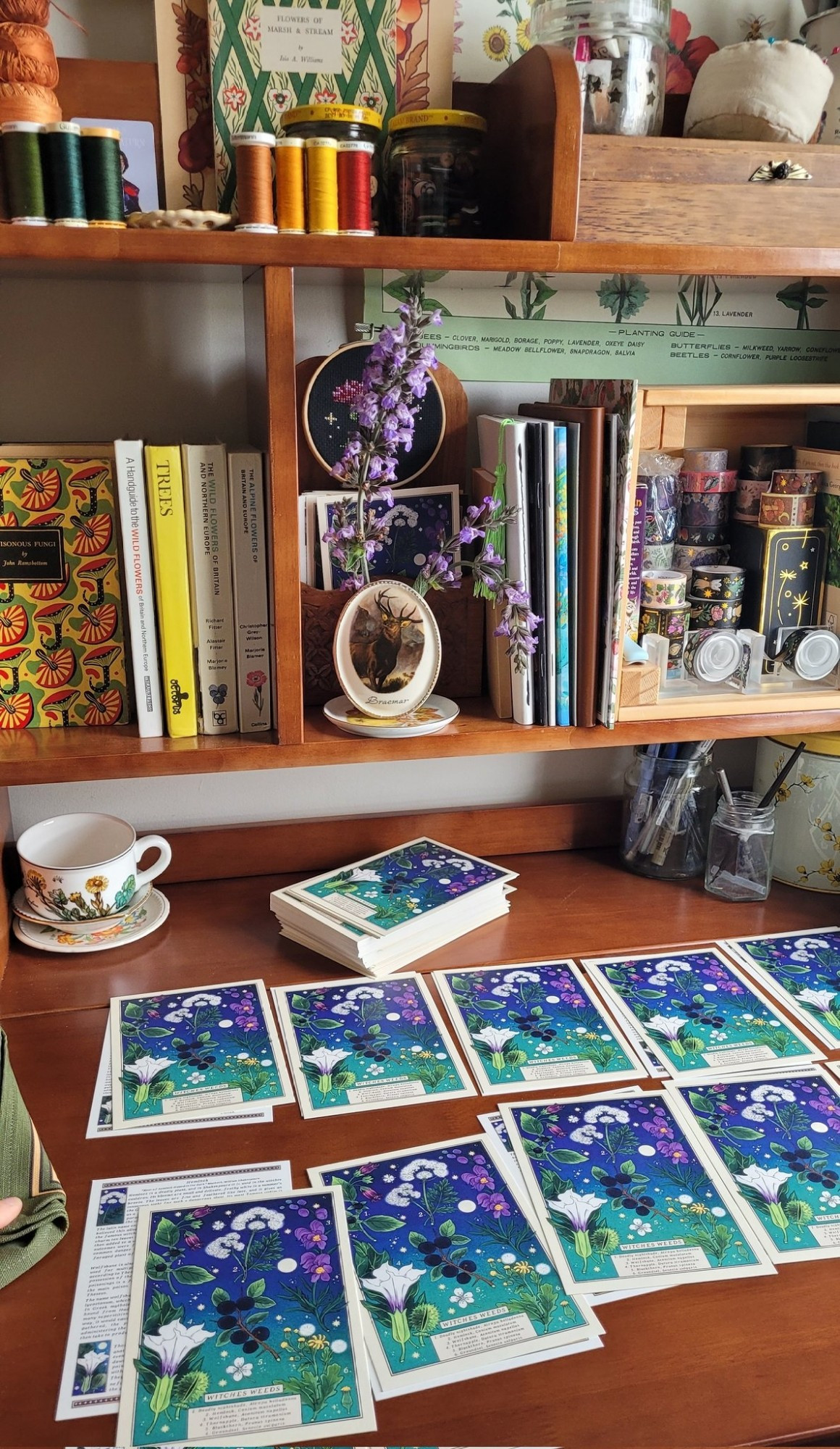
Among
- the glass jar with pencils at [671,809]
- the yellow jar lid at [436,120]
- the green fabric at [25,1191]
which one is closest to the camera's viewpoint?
the green fabric at [25,1191]

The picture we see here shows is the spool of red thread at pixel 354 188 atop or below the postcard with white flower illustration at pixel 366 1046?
atop

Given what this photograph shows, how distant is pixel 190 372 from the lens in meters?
1.24

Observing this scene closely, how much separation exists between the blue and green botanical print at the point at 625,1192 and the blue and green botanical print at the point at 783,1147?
0.09ft

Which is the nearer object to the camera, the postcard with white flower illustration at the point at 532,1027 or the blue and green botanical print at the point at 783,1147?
the blue and green botanical print at the point at 783,1147

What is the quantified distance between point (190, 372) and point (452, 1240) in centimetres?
92

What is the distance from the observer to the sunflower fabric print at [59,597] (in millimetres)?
1104

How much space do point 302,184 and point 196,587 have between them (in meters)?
0.38

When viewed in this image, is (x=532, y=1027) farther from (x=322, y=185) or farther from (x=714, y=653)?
(x=322, y=185)

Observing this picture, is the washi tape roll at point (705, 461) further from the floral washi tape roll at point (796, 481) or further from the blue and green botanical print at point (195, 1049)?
the blue and green botanical print at point (195, 1049)

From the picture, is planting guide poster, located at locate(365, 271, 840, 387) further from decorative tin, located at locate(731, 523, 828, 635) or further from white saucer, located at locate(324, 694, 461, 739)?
white saucer, located at locate(324, 694, 461, 739)

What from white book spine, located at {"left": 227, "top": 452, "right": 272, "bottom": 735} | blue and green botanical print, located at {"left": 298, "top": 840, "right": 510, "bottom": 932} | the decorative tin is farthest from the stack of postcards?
the decorative tin

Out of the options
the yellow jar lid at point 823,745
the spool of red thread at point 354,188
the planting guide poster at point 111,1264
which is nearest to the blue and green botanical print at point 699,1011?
the yellow jar lid at point 823,745

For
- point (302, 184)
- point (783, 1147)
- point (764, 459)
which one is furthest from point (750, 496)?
point (783, 1147)

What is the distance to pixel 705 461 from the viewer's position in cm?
127
